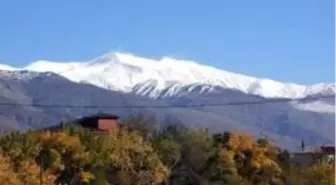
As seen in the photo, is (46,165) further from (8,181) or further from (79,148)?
(8,181)

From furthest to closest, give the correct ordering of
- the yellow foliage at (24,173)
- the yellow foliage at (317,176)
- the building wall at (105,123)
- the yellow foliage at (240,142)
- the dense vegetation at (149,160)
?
the building wall at (105,123) → the yellow foliage at (240,142) → the yellow foliage at (317,176) → the dense vegetation at (149,160) → the yellow foliage at (24,173)

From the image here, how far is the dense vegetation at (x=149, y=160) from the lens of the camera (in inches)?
3930

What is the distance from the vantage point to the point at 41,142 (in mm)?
102812

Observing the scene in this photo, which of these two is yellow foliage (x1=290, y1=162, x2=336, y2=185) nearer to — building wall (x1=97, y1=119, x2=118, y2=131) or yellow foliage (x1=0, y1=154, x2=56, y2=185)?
yellow foliage (x1=0, y1=154, x2=56, y2=185)

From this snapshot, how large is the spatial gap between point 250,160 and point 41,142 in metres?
29.0

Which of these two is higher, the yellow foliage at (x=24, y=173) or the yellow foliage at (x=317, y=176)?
the yellow foliage at (x=24, y=173)

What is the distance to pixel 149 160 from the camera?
4301 inches

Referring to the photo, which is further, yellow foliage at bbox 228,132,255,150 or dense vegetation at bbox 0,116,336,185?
yellow foliage at bbox 228,132,255,150

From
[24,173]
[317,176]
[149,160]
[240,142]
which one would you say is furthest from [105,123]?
[24,173]

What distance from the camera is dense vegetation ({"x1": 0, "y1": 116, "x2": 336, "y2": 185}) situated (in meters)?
99.8

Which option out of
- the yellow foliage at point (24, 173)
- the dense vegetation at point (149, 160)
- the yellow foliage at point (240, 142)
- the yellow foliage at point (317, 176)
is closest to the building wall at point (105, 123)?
the dense vegetation at point (149, 160)

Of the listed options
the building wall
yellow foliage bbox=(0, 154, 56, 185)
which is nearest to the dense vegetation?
yellow foliage bbox=(0, 154, 56, 185)

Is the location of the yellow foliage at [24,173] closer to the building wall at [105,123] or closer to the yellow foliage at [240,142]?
the yellow foliage at [240,142]

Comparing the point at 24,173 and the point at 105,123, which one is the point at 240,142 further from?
the point at 105,123
